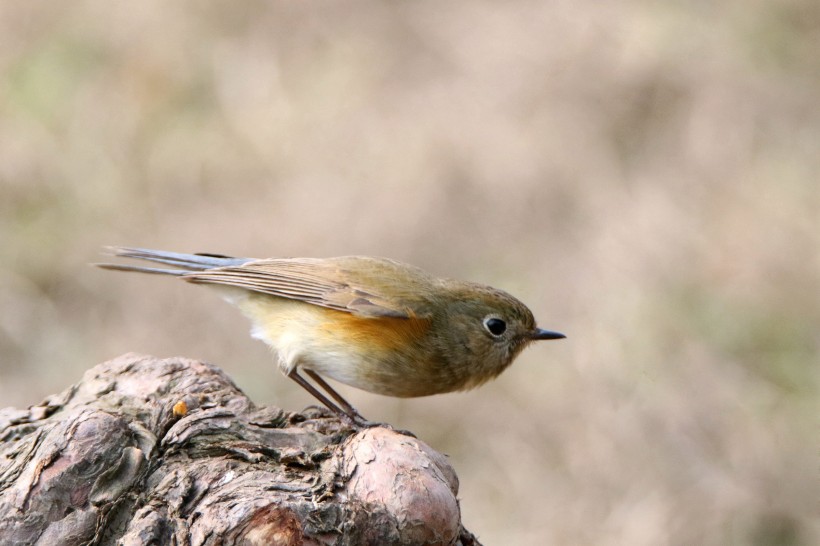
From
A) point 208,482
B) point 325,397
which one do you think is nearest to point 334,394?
point 325,397

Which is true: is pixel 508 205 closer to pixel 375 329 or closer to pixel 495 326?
pixel 495 326

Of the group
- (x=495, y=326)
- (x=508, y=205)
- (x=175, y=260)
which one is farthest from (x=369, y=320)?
(x=508, y=205)

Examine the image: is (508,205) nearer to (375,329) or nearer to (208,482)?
(375,329)

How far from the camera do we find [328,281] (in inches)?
199

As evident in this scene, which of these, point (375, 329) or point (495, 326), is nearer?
point (375, 329)

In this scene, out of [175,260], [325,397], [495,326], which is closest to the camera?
[325,397]

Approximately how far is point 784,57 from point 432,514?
7.56 meters

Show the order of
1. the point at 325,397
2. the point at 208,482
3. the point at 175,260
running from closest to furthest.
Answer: the point at 208,482 < the point at 325,397 < the point at 175,260

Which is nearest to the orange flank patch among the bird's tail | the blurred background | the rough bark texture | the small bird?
the small bird

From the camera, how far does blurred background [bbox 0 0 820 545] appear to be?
704 centimetres

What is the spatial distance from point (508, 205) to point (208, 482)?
20.3 feet

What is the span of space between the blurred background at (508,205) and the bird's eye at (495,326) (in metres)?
2.29

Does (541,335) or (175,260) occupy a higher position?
(541,335)

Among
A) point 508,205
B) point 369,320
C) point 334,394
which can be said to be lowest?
point 334,394
